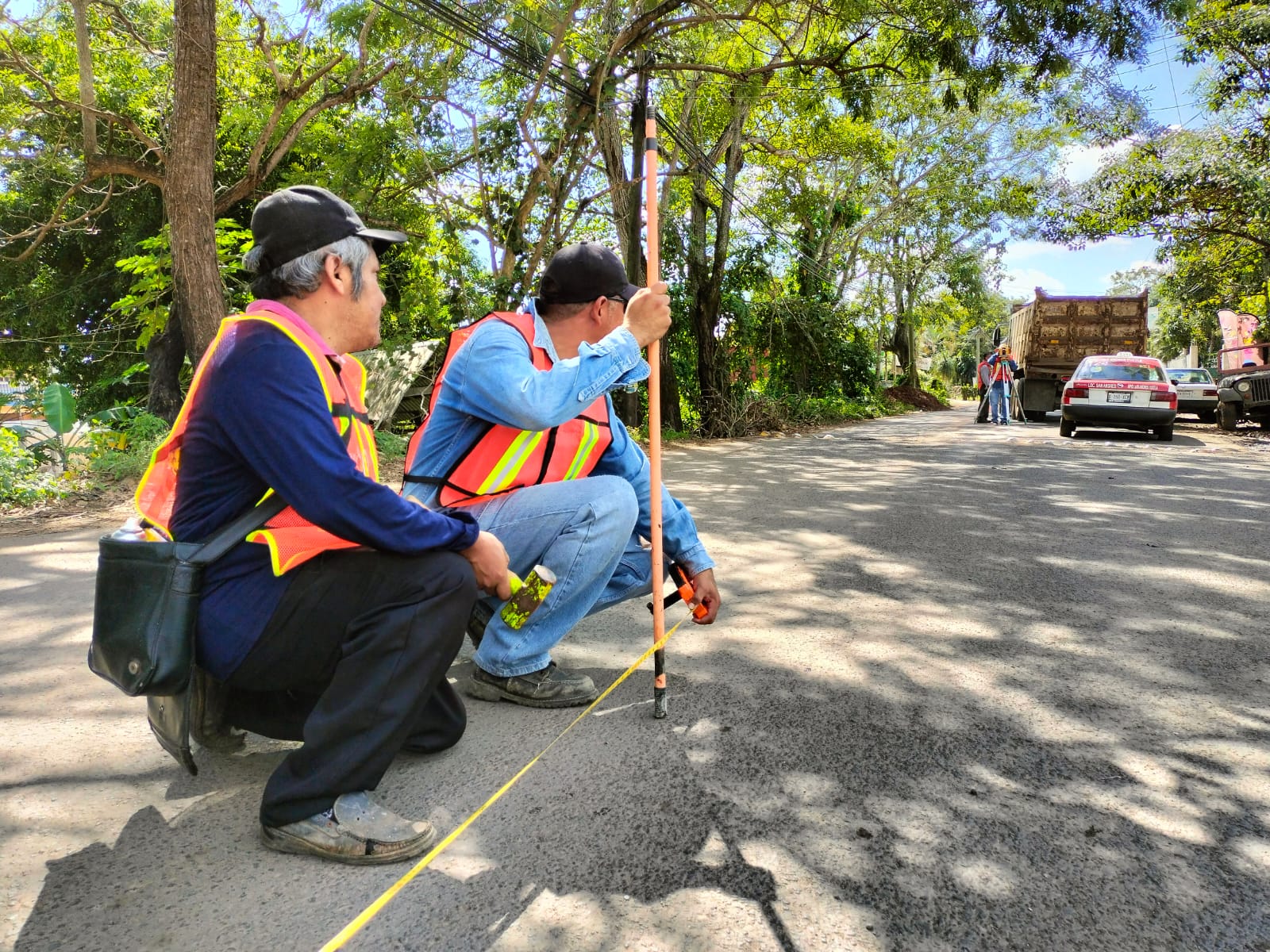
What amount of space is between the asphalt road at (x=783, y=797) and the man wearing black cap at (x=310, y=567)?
0.66 feet

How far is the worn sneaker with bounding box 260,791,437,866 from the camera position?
2094mm

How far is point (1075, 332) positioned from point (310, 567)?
23159 millimetres

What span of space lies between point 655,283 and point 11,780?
2309 mm

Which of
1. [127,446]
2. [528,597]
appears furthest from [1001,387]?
[528,597]

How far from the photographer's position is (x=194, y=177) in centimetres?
856

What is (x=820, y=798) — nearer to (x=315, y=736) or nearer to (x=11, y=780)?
(x=315, y=736)

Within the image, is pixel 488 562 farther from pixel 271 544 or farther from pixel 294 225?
pixel 294 225

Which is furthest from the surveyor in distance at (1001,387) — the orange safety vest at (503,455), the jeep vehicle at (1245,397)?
the orange safety vest at (503,455)

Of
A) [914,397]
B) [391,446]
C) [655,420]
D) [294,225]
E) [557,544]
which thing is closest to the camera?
[294,225]

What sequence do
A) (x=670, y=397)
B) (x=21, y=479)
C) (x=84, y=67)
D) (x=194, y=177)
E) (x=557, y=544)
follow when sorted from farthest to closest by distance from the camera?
(x=670, y=397)
(x=84, y=67)
(x=194, y=177)
(x=21, y=479)
(x=557, y=544)

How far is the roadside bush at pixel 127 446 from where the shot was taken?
338 inches

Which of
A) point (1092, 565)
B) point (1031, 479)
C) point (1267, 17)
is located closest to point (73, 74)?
point (1031, 479)

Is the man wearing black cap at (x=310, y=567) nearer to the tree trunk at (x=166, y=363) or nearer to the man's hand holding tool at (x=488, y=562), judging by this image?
the man's hand holding tool at (x=488, y=562)

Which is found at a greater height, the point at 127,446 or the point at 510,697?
the point at 127,446
